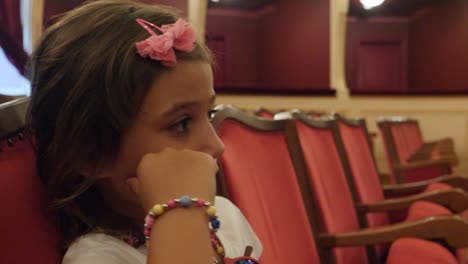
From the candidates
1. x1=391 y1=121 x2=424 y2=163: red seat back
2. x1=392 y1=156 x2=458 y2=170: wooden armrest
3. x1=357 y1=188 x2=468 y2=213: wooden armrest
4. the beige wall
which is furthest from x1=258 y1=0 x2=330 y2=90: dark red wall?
x1=357 y1=188 x2=468 y2=213: wooden armrest

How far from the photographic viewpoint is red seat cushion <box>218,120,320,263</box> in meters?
0.54

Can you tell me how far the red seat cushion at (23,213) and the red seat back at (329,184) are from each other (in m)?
0.48

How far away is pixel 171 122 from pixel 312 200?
465 mm

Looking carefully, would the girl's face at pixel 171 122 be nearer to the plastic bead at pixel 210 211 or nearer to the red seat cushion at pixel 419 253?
the plastic bead at pixel 210 211

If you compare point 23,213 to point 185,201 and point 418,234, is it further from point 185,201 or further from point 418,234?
point 418,234

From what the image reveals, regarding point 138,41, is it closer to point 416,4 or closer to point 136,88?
point 136,88

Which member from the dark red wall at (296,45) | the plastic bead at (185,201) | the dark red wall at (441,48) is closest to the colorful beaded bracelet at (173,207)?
the plastic bead at (185,201)

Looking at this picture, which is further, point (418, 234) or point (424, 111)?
point (424, 111)

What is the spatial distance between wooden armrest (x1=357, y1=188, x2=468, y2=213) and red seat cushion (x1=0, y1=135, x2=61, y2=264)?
0.79 m

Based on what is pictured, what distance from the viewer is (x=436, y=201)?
1076 millimetres

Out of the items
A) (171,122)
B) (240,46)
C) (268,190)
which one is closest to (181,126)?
(171,122)

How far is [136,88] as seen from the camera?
338mm

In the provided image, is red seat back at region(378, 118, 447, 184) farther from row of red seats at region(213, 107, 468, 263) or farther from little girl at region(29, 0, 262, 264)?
little girl at region(29, 0, 262, 264)

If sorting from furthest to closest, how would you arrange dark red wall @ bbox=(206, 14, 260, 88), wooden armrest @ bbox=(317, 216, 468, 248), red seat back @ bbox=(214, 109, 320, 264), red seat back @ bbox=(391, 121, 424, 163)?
1. dark red wall @ bbox=(206, 14, 260, 88)
2. red seat back @ bbox=(391, 121, 424, 163)
3. wooden armrest @ bbox=(317, 216, 468, 248)
4. red seat back @ bbox=(214, 109, 320, 264)
